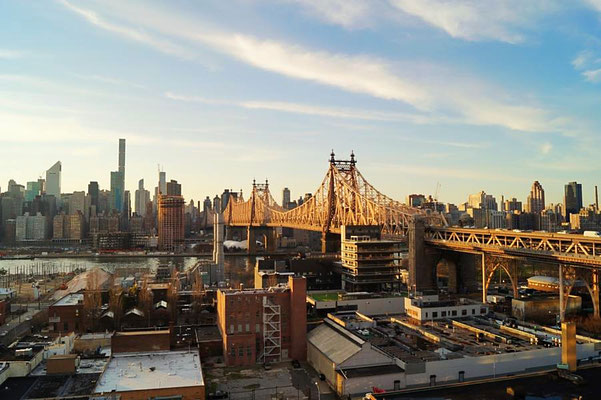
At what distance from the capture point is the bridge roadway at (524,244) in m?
29.3

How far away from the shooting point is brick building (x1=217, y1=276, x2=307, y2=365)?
2433 centimetres

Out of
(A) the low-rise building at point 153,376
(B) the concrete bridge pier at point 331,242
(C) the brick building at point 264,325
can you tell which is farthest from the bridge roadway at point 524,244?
(A) the low-rise building at point 153,376

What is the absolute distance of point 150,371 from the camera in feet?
66.3

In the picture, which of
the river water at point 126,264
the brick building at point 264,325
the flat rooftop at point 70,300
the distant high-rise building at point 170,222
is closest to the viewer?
the brick building at point 264,325

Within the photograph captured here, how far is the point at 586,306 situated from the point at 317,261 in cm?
2041

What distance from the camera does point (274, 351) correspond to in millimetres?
24938

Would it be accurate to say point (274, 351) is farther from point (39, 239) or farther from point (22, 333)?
point (39, 239)

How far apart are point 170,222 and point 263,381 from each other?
104 meters

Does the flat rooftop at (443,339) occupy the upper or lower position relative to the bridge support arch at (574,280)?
lower

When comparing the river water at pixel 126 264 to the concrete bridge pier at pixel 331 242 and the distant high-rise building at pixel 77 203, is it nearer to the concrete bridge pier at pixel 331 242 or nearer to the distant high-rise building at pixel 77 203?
the concrete bridge pier at pixel 331 242

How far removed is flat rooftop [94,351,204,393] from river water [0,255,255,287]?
1429 inches

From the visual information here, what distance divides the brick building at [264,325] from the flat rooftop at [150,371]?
7.54ft

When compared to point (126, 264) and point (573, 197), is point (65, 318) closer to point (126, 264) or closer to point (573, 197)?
point (126, 264)

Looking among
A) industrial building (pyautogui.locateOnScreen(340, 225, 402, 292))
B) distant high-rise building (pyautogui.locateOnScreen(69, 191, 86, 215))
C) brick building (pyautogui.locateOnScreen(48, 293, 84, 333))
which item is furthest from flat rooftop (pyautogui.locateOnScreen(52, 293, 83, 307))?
distant high-rise building (pyautogui.locateOnScreen(69, 191, 86, 215))
